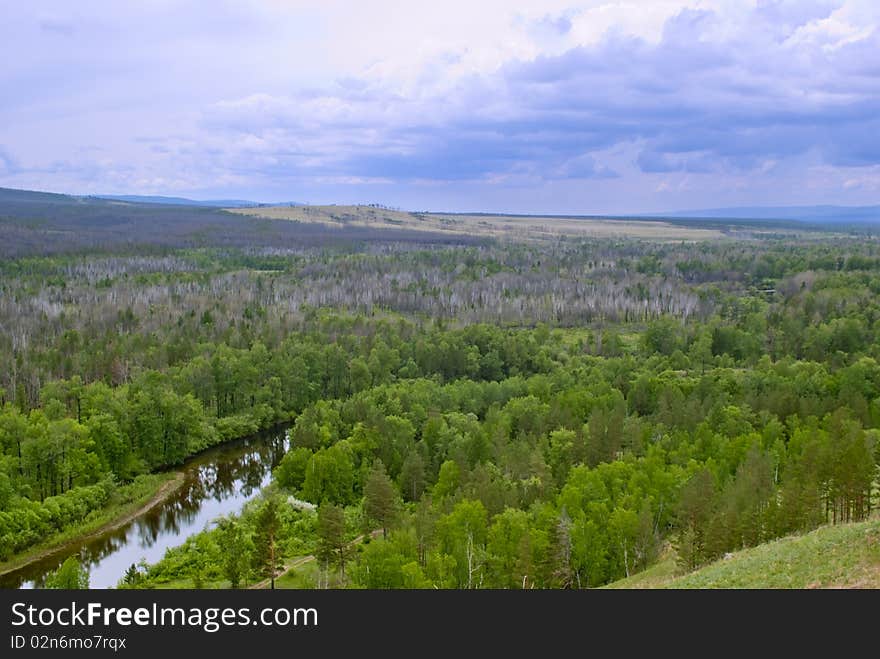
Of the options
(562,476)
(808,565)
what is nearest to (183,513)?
(562,476)

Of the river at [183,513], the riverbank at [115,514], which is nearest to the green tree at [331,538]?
the river at [183,513]

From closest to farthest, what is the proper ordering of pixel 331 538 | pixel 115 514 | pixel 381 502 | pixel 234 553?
pixel 331 538, pixel 234 553, pixel 381 502, pixel 115 514

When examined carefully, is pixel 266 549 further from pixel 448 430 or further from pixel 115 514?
pixel 448 430

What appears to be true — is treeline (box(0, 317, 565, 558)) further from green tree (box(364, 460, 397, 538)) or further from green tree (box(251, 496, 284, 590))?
green tree (box(364, 460, 397, 538))

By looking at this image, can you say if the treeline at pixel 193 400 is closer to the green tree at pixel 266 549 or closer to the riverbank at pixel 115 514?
the riverbank at pixel 115 514
